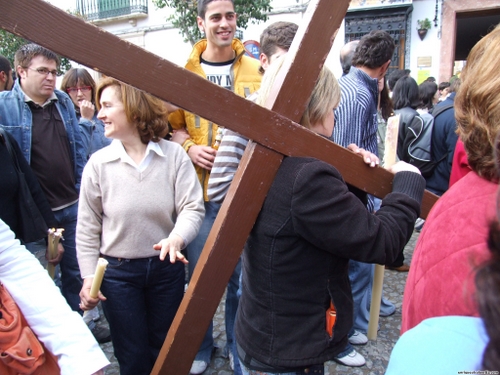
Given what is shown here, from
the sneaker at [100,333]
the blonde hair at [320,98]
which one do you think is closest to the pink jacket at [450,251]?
the blonde hair at [320,98]

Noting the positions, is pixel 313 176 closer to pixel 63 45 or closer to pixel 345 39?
pixel 63 45

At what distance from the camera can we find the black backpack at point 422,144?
360 centimetres

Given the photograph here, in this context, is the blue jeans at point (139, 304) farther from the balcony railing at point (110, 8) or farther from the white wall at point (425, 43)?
the balcony railing at point (110, 8)

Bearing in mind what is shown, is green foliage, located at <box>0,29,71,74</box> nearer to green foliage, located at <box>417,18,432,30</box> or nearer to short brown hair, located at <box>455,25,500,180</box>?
green foliage, located at <box>417,18,432,30</box>

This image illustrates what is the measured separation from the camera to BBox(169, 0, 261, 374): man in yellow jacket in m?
2.37

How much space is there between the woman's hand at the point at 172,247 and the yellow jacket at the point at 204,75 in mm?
683

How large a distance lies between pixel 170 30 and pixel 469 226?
54.1ft

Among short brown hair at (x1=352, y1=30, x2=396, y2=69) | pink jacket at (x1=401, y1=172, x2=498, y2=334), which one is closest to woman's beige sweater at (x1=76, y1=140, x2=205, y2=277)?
pink jacket at (x1=401, y1=172, x2=498, y2=334)

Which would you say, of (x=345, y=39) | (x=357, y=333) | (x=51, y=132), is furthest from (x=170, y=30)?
(x=357, y=333)

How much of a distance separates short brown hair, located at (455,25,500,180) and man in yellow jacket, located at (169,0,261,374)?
1504 millimetres

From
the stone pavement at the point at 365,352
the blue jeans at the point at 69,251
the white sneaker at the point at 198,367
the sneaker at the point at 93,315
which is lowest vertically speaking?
the stone pavement at the point at 365,352

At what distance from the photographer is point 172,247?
1566mm

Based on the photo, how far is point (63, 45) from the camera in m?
0.89

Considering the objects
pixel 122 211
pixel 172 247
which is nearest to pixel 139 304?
pixel 122 211
